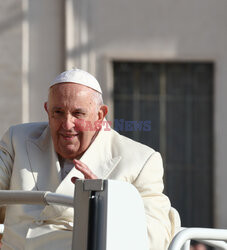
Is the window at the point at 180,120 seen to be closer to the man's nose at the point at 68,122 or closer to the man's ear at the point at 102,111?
the man's ear at the point at 102,111

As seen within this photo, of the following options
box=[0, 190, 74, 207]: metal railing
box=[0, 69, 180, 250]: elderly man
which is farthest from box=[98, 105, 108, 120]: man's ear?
box=[0, 190, 74, 207]: metal railing

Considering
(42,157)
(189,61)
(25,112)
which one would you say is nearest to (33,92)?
(25,112)

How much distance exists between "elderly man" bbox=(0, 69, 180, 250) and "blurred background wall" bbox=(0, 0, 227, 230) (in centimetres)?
563

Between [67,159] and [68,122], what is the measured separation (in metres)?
0.23

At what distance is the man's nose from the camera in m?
3.85

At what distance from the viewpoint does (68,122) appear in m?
3.84

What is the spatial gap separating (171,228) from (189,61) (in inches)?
255

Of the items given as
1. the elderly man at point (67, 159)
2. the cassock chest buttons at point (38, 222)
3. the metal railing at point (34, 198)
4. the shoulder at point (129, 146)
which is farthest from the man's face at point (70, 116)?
the metal railing at point (34, 198)

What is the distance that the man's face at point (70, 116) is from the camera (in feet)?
12.7

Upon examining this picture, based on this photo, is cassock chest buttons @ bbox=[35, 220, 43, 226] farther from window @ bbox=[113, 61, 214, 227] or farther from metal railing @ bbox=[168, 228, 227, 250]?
window @ bbox=[113, 61, 214, 227]

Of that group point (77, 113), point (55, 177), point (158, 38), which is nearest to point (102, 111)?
point (77, 113)

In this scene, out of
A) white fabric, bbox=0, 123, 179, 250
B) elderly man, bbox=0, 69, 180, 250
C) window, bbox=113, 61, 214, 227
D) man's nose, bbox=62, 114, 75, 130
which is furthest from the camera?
window, bbox=113, 61, 214, 227

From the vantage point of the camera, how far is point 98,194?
8.59 feet

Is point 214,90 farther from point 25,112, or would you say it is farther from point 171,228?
point 171,228
